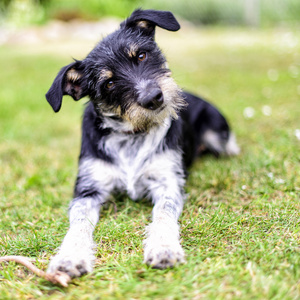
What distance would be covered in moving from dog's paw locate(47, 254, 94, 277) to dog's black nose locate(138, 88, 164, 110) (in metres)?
1.35

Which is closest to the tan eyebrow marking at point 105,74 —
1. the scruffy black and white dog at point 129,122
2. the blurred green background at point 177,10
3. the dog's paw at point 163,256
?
the scruffy black and white dog at point 129,122

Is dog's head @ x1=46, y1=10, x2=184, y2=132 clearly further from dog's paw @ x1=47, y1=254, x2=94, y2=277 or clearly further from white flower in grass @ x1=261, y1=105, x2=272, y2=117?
white flower in grass @ x1=261, y1=105, x2=272, y2=117

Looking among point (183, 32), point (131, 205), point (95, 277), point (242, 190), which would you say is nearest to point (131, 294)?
point (95, 277)

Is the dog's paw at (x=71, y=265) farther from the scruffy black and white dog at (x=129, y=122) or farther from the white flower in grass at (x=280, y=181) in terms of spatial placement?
the white flower in grass at (x=280, y=181)

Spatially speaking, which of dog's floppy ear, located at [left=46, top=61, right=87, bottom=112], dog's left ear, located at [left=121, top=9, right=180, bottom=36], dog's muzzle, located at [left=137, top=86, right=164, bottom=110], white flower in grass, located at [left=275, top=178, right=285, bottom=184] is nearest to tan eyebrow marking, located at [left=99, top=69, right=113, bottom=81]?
dog's floppy ear, located at [left=46, top=61, right=87, bottom=112]

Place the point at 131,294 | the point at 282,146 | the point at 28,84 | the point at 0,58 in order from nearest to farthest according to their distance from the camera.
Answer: the point at 131,294
the point at 282,146
the point at 28,84
the point at 0,58

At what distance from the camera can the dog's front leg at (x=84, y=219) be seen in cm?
247

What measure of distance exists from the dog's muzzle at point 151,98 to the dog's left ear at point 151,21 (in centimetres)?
73

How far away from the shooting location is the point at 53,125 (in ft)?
21.9

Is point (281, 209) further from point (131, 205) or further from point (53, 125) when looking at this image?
point (53, 125)

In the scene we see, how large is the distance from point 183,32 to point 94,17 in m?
5.55

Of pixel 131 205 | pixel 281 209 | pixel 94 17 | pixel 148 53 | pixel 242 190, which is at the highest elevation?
pixel 148 53

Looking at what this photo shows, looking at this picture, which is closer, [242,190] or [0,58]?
[242,190]

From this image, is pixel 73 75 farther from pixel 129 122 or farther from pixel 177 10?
pixel 177 10
